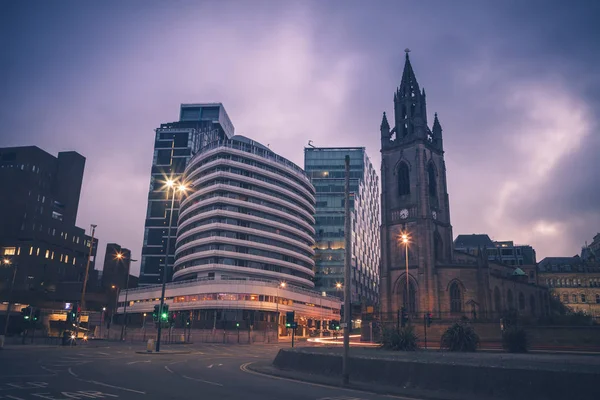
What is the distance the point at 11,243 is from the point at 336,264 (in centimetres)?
9147

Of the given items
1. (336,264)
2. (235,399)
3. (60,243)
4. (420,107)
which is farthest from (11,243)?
(235,399)

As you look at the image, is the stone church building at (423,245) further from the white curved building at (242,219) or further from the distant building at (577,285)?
the distant building at (577,285)

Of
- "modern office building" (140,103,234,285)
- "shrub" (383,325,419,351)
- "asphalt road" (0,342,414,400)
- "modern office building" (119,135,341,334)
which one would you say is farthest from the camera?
"modern office building" (140,103,234,285)

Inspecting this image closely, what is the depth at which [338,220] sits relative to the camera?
14425 centimetres

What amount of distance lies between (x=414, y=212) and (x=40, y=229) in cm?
10503

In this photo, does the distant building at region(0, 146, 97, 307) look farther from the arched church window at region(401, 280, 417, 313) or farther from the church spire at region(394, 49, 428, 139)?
the church spire at region(394, 49, 428, 139)

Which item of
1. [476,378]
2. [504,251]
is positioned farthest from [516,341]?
[504,251]

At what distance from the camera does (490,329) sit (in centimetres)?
5419

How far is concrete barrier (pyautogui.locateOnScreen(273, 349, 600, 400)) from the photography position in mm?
12207

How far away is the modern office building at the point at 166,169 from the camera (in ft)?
484

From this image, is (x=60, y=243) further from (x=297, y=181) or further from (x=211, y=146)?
(x=297, y=181)

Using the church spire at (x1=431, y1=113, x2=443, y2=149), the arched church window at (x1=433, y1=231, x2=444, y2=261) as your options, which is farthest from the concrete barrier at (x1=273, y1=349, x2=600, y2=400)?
the church spire at (x1=431, y1=113, x2=443, y2=149)

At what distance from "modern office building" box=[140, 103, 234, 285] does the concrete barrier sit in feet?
444

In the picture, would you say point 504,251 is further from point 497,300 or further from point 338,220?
point 497,300
